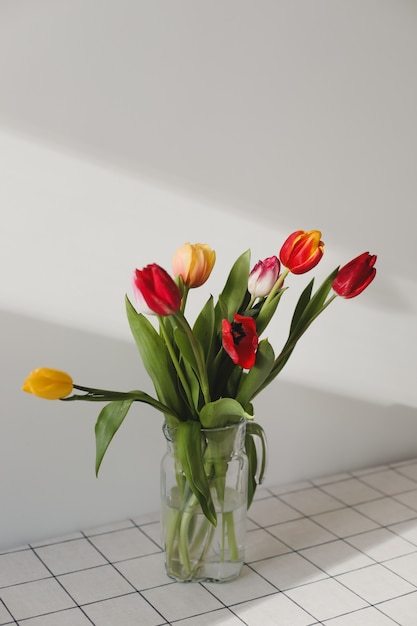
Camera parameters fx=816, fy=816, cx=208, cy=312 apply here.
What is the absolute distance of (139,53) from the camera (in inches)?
53.9

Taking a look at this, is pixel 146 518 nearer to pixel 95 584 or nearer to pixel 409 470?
pixel 95 584

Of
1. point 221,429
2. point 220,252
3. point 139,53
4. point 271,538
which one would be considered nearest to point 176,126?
point 139,53

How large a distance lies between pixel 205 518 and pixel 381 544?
0.37 m

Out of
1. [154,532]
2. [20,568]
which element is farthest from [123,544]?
[20,568]

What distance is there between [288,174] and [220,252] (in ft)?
0.68

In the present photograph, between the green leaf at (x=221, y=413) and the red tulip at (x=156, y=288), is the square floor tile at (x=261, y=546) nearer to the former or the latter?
the green leaf at (x=221, y=413)

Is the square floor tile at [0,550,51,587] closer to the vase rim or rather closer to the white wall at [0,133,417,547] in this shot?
the white wall at [0,133,417,547]

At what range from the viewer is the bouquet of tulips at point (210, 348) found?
118 cm

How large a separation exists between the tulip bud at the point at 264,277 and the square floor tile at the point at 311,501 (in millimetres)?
556

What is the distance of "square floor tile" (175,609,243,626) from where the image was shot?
1195 mm

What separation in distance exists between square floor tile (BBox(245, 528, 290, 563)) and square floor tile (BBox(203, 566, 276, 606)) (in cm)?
6

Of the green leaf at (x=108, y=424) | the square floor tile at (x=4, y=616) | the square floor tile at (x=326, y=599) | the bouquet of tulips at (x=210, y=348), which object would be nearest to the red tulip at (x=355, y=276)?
the bouquet of tulips at (x=210, y=348)

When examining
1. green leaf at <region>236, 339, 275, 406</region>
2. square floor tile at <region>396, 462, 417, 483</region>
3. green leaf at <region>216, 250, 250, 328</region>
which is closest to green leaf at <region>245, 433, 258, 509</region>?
green leaf at <region>236, 339, 275, 406</region>

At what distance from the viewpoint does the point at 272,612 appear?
1.23m
